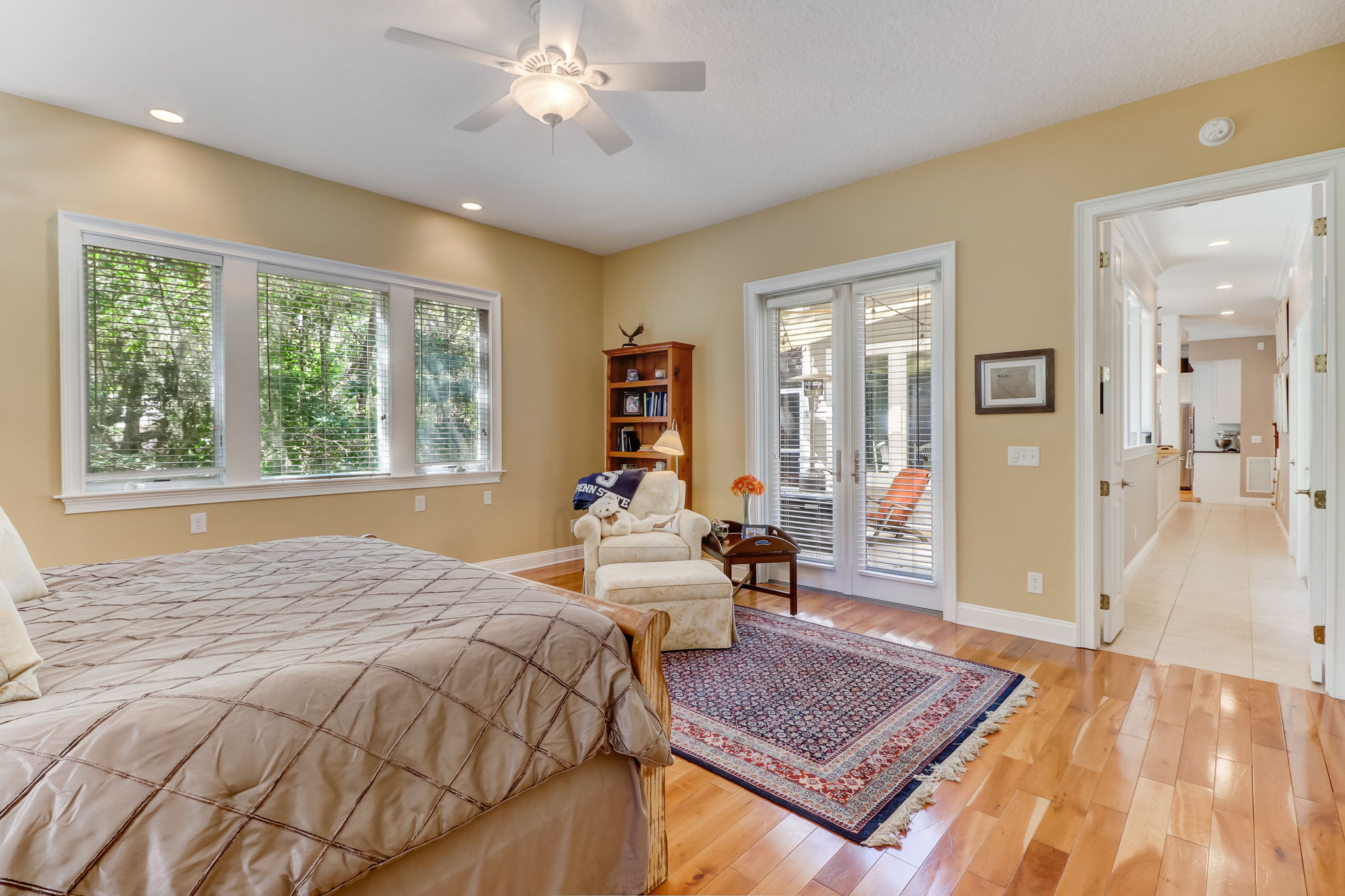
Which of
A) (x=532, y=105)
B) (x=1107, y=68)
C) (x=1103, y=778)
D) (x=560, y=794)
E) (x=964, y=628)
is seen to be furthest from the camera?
(x=964, y=628)

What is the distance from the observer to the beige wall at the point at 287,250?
2943 mm

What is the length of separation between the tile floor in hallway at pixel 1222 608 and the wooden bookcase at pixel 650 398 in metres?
3.14

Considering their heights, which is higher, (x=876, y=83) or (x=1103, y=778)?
(x=876, y=83)

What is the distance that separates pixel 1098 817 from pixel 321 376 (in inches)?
177

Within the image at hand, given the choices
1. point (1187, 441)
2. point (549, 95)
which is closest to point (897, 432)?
point (549, 95)

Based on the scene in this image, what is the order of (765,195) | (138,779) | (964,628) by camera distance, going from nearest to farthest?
(138,779) < (964,628) < (765,195)

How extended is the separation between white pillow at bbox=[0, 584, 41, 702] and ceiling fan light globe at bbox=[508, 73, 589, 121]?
216cm

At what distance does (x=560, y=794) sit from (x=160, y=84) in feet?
11.8

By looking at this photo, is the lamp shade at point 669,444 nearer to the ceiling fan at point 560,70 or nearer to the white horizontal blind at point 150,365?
the ceiling fan at point 560,70

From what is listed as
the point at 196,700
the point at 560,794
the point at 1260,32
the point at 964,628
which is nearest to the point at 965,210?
the point at 1260,32

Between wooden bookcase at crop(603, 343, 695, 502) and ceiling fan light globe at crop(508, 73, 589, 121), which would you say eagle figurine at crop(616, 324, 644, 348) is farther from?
ceiling fan light globe at crop(508, 73, 589, 121)

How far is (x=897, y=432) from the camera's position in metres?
4.04

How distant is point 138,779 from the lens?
2.88ft

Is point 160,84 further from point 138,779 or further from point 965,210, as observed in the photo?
point 965,210
